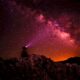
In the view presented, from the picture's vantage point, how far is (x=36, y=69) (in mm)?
3992

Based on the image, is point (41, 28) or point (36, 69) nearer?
point (36, 69)

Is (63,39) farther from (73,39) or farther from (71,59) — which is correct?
(71,59)

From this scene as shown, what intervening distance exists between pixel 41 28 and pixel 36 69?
1.23 m

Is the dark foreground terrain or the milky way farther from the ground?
the milky way

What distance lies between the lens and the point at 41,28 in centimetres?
500

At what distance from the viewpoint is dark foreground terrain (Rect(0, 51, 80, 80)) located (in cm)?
387

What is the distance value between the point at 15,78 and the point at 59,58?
1405 mm

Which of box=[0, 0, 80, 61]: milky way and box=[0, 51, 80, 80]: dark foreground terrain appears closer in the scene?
box=[0, 51, 80, 80]: dark foreground terrain

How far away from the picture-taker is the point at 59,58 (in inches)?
197

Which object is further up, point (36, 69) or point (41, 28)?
point (41, 28)

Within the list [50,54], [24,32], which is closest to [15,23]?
[24,32]

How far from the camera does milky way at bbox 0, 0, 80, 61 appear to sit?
487 centimetres

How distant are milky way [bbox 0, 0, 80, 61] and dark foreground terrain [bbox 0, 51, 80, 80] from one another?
0.81 metres

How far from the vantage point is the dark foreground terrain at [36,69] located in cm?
387
